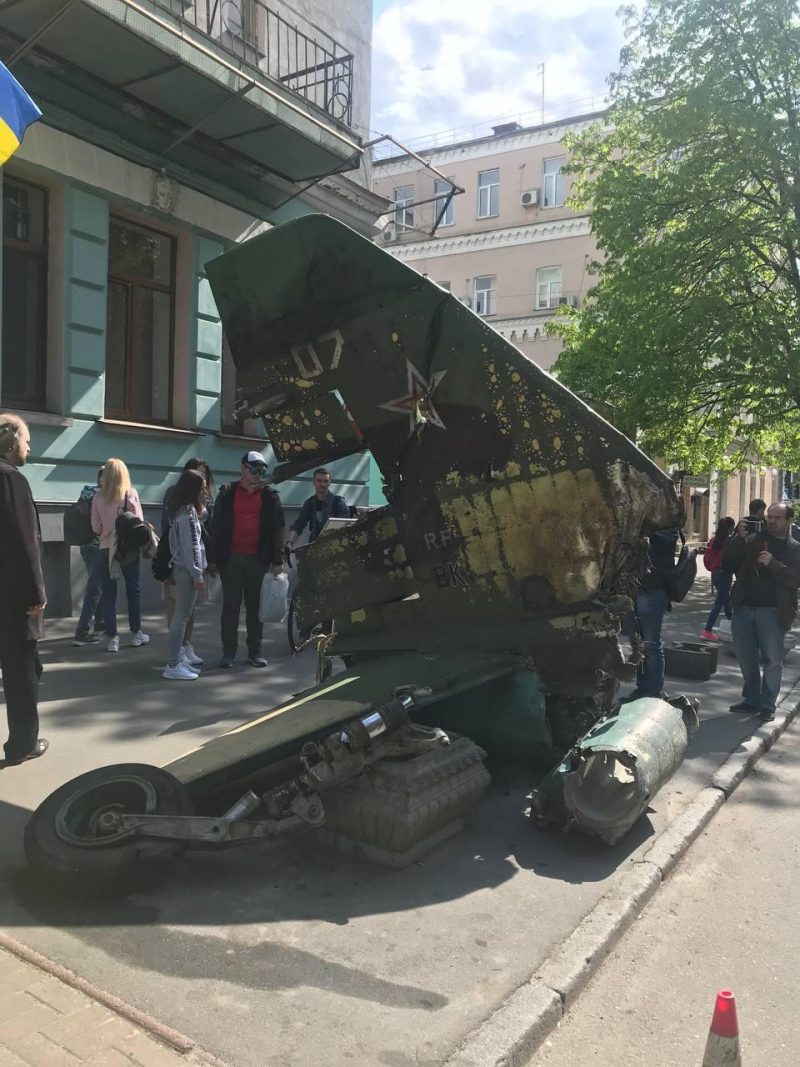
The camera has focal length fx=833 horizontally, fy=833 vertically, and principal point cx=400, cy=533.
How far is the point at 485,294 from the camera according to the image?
111ft

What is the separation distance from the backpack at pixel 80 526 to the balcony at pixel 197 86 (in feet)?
15.2

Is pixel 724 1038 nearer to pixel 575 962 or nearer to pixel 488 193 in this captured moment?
pixel 575 962

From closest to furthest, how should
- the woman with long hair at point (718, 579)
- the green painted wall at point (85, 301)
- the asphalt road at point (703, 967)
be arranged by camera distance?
the asphalt road at point (703, 967), the green painted wall at point (85, 301), the woman with long hair at point (718, 579)

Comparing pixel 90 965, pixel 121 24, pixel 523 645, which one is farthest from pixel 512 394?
pixel 121 24

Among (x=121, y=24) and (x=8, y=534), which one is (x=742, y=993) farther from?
(x=121, y=24)

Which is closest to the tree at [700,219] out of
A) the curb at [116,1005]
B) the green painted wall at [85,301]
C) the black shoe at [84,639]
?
the green painted wall at [85,301]

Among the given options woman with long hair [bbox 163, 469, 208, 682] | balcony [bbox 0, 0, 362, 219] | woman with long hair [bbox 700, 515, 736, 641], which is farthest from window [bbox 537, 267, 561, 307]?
woman with long hair [bbox 163, 469, 208, 682]

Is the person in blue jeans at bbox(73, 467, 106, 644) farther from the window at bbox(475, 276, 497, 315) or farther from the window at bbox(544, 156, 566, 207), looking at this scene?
the window at bbox(544, 156, 566, 207)

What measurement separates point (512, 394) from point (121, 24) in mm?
7092

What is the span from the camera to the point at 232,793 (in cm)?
371

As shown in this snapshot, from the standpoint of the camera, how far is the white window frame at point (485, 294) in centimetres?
3356

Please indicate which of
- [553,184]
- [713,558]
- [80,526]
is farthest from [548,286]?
[80,526]

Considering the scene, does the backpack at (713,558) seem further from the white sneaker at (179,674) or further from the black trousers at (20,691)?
the black trousers at (20,691)

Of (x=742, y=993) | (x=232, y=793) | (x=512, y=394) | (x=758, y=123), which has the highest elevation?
(x=758, y=123)
